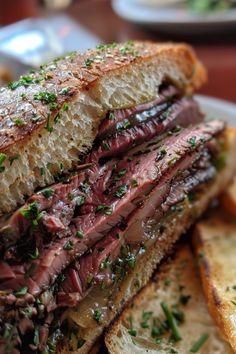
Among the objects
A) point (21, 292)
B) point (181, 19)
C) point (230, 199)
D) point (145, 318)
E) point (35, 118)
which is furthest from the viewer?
point (181, 19)

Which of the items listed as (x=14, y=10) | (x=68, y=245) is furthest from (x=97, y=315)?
(x=14, y=10)

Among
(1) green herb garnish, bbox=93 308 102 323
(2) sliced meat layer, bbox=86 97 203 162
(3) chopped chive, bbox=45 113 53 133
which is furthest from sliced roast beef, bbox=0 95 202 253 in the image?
(1) green herb garnish, bbox=93 308 102 323

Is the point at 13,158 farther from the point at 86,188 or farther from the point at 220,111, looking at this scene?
the point at 220,111

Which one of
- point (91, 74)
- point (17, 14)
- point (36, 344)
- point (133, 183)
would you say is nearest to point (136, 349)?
point (36, 344)

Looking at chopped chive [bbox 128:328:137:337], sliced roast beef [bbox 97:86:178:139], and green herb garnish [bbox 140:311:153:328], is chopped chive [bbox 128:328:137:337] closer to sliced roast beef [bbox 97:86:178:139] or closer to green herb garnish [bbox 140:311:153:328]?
green herb garnish [bbox 140:311:153:328]

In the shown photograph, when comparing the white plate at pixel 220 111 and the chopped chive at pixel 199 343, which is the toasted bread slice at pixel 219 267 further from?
the white plate at pixel 220 111

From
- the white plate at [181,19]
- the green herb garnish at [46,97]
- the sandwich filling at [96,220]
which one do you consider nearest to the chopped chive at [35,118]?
the green herb garnish at [46,97]
